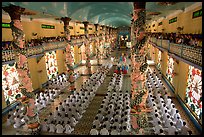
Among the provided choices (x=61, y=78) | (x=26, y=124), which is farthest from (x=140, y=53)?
(x=61, y=78)

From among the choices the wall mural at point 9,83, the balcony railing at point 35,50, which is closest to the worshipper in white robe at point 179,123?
the balcony railing at point 35,50

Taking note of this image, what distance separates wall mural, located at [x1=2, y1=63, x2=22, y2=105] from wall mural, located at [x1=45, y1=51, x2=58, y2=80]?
21.7 ft

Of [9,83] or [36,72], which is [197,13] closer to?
[9,83]

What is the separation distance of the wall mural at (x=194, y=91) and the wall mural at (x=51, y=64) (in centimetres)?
1736

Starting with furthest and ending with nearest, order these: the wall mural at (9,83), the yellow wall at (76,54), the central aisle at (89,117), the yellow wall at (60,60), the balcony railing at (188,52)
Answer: the yellow wall at (76,54) → the yellow wall at (60,60) → the wall mural at (9,83) → the central aisle at (89,117) → the balcony railing at (188,52)

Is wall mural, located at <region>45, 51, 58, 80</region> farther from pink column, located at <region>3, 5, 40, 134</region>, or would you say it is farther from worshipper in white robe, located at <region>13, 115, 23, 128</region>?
pink column, located at <region>3, 5, 40, 134</region>

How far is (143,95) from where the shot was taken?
10.3 metres

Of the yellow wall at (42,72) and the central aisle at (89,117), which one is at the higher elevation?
the yellow wall at (42,72)

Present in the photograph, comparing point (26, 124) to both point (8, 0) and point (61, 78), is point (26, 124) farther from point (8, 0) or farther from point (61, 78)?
point (61, 78)

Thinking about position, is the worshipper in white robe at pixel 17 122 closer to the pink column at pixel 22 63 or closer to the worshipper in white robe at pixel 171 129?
the pink column at pixel 22 63

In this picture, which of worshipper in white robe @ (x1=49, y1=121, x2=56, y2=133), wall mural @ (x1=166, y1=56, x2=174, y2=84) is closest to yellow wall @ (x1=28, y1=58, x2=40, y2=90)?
worshipper in white robe @ (x1=49, y1=121, x2=56, y2=133)

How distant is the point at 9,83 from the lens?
15930 mm

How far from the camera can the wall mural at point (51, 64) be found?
23.1 meters

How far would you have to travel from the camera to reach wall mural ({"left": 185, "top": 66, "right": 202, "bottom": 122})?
39.1ft
